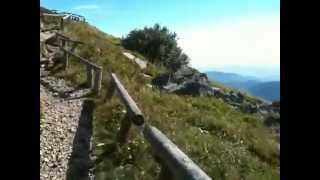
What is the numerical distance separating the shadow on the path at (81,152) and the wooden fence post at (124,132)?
54 cm

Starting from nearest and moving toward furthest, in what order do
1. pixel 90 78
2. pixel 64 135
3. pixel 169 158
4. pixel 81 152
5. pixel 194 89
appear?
pixel 169 158, pixel 81 152, pixel 64 135, pixel 90 78, pixel 194 89

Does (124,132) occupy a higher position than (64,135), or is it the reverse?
(124,132)

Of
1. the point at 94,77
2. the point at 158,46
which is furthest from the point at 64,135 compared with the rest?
the point at 158,46

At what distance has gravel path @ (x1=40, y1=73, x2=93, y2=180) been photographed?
681cm

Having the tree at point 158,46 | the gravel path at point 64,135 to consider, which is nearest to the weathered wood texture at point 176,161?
the gravel path at point 64,135

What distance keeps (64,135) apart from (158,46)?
98.2 feet

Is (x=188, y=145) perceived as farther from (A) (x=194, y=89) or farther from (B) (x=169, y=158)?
(A) (x=194, y=89)

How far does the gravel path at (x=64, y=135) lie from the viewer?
22.4 ft

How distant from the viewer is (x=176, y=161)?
15.2 feet
